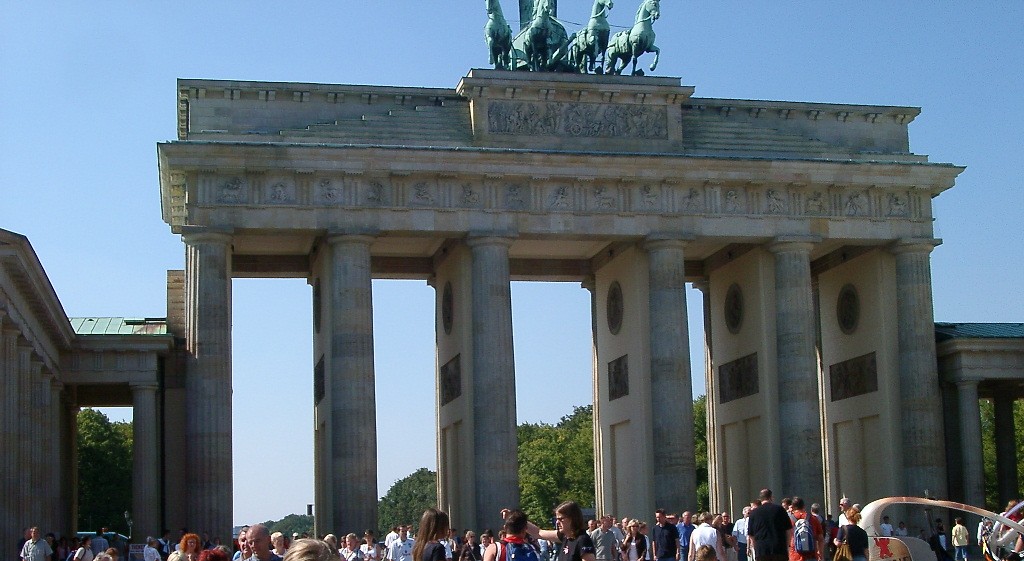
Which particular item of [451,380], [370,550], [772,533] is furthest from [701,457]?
[772,533]

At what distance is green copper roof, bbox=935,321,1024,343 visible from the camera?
192 ft

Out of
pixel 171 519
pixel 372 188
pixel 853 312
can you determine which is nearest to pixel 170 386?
pixel 171 519

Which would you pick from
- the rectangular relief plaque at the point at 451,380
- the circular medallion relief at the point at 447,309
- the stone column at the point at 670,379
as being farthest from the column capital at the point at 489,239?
the stone column at the point at 670,379

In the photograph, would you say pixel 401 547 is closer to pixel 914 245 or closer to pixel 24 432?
pixel 24 432

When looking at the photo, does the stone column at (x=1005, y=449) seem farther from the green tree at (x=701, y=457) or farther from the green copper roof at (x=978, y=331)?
the green tree at (x=701, y=457)

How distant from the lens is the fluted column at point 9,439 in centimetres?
4184

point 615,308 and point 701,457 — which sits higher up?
point 615,308

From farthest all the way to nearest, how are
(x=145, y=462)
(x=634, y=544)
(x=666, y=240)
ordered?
(x=666, y=240)
(x=145, y=462)
(x=634, y=544)

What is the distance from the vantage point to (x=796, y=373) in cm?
5531

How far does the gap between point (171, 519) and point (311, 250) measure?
11.4m

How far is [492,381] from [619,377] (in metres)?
7.28

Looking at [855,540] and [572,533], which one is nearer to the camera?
[572,533]

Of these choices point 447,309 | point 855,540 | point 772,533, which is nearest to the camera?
point 855,540

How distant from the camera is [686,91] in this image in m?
56.5
